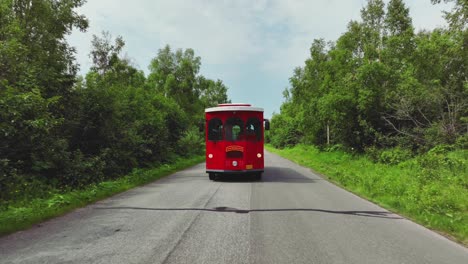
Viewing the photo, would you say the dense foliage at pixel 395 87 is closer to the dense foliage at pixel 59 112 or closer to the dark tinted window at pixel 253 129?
the dark tinted window at pixel 253 129

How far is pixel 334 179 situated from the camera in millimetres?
15102

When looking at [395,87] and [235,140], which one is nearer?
[235,140]

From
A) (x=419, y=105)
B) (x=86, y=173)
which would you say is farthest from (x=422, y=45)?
(x=86, y=173)

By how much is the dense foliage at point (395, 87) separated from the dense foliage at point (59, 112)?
13734mm

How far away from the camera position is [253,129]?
14578mm

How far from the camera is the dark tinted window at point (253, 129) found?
47.4ft

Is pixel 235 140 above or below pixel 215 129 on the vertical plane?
below

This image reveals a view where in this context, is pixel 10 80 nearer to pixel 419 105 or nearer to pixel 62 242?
pixel 62 242

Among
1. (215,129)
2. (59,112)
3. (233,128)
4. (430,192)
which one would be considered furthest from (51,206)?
(430,192)

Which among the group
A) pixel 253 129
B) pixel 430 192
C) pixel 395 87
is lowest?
pixel 430 192

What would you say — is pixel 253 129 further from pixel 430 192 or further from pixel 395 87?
pixel 395 87

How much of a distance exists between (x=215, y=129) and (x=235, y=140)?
107cm

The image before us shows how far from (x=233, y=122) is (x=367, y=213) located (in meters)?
7.79

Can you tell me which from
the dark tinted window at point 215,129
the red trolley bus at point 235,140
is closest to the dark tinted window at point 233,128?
the red trolley bus at point 235,140
